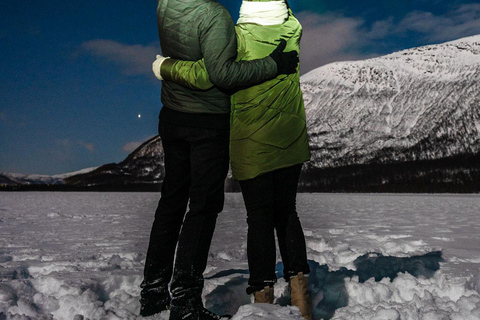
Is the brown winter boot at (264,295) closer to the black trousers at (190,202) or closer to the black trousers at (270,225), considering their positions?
the black trousers at (270,225)

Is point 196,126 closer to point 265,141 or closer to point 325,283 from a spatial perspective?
point 265,141

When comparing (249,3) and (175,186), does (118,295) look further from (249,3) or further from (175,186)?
(249,3)

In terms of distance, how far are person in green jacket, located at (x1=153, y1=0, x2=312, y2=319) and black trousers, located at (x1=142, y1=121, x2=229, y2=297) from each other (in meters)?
0.13

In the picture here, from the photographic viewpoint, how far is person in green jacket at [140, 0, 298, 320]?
1.76 meters

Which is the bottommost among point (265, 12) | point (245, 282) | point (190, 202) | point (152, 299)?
point (245, 282)

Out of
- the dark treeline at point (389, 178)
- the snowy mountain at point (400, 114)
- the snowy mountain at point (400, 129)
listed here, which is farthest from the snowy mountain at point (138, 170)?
the snowy mountain at point (400, 129)

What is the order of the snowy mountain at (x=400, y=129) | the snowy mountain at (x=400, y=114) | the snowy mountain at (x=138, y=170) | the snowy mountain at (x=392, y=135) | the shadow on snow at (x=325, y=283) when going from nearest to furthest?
the shadow on snow at (x=325, y=283) < the snowy mountain at (x=400, y=129) < the snowy mountain at (x=392, y=135) < the snowy mountain at (x=400, y=114) < the snowy mountain at (x=138, y=170)

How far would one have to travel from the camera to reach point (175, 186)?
2002mm

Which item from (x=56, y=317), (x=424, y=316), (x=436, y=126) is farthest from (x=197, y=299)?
(x=436, y=126)

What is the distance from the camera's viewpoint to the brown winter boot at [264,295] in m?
1.83

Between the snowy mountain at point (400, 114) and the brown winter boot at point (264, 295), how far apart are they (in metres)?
133

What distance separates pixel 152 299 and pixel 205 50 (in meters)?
1.29

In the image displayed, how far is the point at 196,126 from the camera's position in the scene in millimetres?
1829

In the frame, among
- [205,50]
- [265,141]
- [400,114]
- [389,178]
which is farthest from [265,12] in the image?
[400,114]
